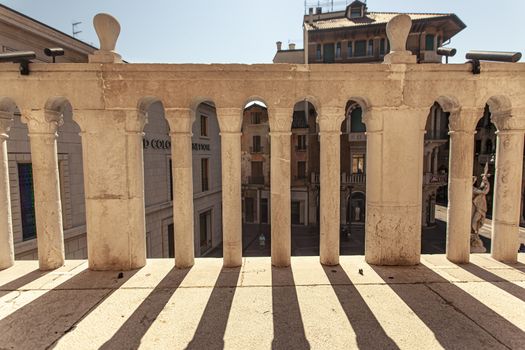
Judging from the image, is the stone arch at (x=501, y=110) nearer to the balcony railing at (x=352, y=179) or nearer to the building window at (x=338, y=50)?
the balcony railing at (x=352, y=179)

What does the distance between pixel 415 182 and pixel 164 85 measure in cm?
559

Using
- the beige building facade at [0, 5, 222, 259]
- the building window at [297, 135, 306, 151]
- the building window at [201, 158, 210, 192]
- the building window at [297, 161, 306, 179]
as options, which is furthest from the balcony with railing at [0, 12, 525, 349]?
the building window at [297, 161, 306, 179]

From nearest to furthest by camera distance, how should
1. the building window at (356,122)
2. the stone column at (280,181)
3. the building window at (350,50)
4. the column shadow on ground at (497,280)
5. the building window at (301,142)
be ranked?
the column shadow on ground at (497,280) < the stone column at (280,181) < the building window at (356,122) < the building window at (350,50) < the building window at (301,142)

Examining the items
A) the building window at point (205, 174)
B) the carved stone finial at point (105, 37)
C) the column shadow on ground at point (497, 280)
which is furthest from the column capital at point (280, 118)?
the building window at point (205, 174)

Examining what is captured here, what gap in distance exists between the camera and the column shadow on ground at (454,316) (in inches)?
146

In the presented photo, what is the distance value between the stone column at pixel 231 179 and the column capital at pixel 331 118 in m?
1.71

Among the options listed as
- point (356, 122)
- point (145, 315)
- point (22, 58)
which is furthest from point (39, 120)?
point (356, 122)

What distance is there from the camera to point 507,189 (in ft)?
19.9

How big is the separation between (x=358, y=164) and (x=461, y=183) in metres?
22.5

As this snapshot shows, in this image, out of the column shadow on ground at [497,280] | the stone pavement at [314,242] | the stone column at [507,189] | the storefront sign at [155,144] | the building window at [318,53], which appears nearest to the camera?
the column shadow on ground at [497,280]

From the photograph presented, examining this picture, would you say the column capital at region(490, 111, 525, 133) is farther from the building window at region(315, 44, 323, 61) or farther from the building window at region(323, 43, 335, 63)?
the building window at region(315, 44, 323, 61)

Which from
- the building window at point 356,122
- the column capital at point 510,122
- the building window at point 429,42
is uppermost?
the building window at point 429,42

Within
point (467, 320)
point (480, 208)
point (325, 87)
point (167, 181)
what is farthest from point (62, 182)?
point (480, 208)

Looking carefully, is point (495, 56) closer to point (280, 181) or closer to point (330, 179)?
point (330, 179)
